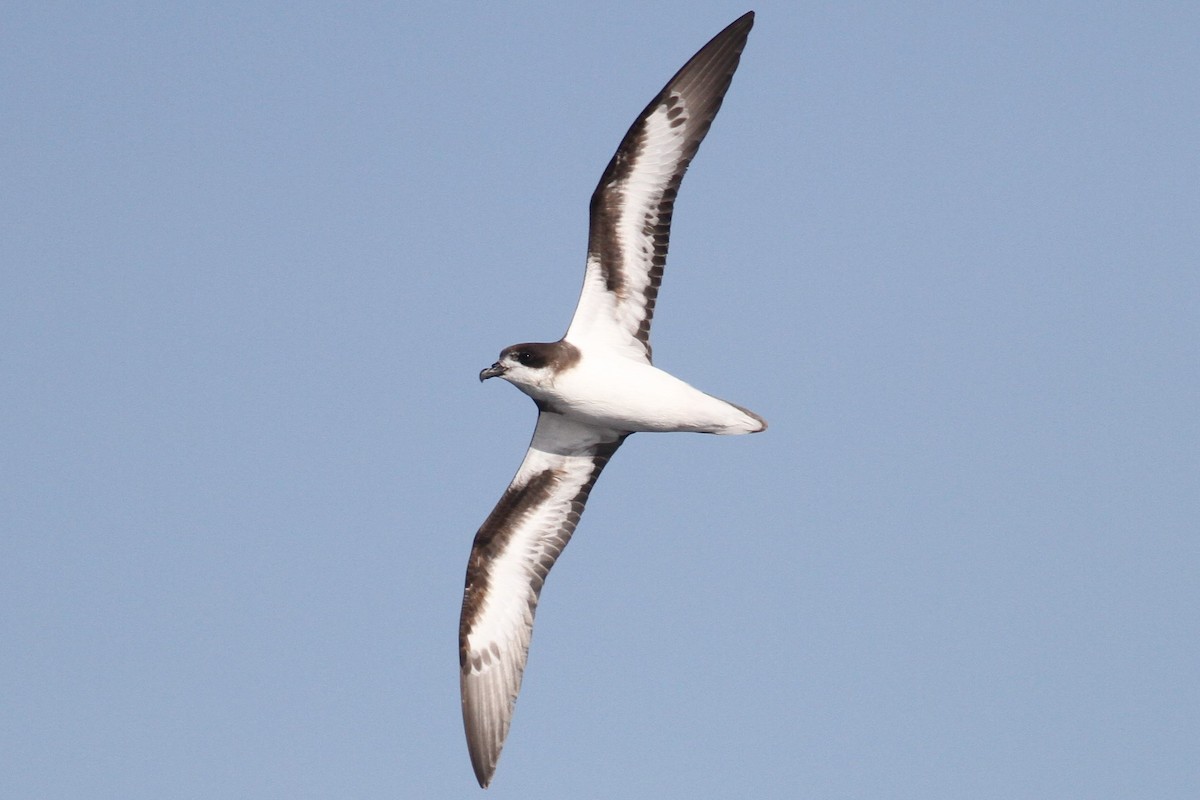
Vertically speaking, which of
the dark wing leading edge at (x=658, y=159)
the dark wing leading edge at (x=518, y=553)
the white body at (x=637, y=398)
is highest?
Result: the dark wing leading edge at (x=658, y=159)

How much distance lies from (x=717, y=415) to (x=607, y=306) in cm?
201

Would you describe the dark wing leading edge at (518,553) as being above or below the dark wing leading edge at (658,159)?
below

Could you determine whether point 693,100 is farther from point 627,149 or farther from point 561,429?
point 561,429

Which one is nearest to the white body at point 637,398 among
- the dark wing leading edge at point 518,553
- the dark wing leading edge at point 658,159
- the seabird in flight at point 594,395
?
the seabird in flight at point 594,395

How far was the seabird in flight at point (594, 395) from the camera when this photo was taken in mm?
→ 18938

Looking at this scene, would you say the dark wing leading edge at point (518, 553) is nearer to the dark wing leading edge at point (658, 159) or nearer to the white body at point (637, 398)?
the white body at point (637, 398)

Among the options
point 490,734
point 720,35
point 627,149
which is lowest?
point 490,734

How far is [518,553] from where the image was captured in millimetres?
20797

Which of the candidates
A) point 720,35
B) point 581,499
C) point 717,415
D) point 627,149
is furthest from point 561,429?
point 720,35

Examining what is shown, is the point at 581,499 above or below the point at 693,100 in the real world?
below

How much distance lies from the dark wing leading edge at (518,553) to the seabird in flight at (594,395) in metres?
0.01

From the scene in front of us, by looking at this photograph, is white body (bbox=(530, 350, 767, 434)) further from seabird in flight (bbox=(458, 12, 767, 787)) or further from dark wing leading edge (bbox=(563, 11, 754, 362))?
dark wing leading edge (bbox=(563, 11, 754, 362))

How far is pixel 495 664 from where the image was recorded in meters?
20.5

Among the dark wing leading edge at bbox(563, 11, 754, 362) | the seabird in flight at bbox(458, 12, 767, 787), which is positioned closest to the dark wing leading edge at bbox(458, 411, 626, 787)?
the seabird in flight at bbox(458, 12, 767, 787)
